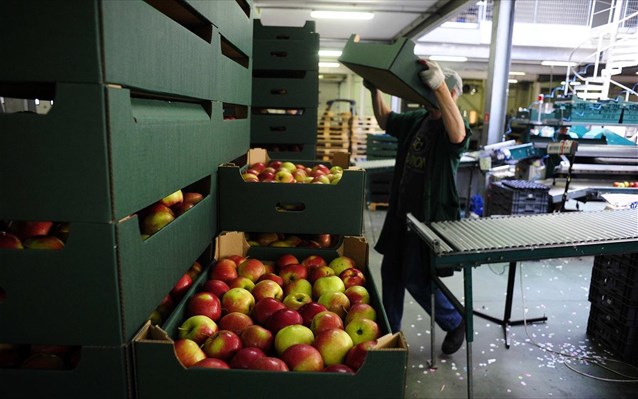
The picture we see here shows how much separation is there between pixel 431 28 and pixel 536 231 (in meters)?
6.89

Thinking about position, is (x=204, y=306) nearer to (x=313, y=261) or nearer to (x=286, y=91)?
(x=313, y=261)

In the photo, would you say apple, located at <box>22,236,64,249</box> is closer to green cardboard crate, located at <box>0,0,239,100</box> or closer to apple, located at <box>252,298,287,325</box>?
green cardboard crate, located at <box>0,0,239,100</box>

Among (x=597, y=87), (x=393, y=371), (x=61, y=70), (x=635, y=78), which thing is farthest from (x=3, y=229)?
(x=597, y=87)

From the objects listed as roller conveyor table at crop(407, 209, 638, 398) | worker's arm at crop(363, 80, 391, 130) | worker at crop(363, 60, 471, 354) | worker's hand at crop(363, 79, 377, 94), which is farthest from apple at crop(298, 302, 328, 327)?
worker's arm at crop(363, 80, 391, 130)

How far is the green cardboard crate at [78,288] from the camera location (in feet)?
2.59

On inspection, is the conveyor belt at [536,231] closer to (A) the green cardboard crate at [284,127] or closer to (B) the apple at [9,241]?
(A) the green cardboard crate at [284,127]

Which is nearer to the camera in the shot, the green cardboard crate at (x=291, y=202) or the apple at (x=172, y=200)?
the apple at (x=172, y=200)

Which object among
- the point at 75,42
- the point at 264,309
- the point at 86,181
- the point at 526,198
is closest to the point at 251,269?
the point at 264,309

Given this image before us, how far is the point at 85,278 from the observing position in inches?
31.8

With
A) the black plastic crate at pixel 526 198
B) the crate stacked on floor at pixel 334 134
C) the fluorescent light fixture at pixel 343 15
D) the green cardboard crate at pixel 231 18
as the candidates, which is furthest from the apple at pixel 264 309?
the crate stacked on floor at pixel 334 134

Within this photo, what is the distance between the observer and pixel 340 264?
1654 mm

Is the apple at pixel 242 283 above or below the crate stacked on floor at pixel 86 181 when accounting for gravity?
below

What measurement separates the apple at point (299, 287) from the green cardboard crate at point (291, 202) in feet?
0.69

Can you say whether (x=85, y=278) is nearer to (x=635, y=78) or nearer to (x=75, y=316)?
(x=75, y=316)
